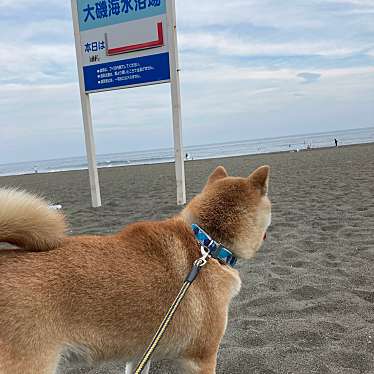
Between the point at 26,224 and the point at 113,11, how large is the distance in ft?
23.0

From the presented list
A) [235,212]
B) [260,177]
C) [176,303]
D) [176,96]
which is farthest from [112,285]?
[176,96]

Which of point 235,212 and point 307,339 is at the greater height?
point 235,212

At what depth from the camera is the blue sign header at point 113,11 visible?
24.8 feet

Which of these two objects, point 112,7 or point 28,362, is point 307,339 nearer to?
point 28,362

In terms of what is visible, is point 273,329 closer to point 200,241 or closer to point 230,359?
point 230,359

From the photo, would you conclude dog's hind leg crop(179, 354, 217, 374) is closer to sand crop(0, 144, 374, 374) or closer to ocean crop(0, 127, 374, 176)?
sand crop(0, 144, 374, 374)

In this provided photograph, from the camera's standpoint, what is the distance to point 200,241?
2.24 meters

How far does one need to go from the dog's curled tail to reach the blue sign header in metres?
6.50

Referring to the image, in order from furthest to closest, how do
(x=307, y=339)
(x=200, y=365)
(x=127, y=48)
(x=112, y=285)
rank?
1. (x=127, y=48)
2. (x=307, y=339)
3. (x=200, y=365)
4. (x=112, y=285)

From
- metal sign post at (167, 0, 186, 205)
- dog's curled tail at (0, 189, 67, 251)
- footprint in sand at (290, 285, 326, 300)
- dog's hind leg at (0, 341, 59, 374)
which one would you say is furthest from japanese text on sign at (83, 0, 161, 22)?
dog's hind leg at (0, 341, 59, 374)

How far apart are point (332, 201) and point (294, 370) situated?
18.4 feet

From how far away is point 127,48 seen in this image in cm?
795

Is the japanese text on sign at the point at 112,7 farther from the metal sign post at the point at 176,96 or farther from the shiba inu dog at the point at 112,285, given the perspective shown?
the shiba inu dog at the point at 112,285

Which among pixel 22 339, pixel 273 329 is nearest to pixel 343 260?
pixel 273 329
